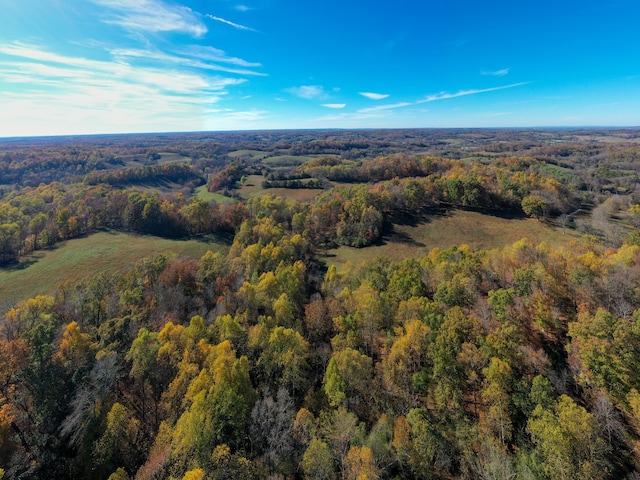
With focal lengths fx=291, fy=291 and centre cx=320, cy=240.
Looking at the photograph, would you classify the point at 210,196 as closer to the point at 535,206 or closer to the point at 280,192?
the point at 280,192

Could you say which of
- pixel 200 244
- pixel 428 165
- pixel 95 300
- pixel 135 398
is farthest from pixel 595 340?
pixel 428 165

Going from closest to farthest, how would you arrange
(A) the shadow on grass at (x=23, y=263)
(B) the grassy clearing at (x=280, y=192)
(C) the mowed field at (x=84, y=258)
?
(C) the mowed field at (x=84, y=258), (A) the shadow on grass at (x=23, y=263), (B) the grassy clearing at (x=280, y=192)

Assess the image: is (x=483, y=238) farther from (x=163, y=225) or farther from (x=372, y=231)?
(x=163, y=225)

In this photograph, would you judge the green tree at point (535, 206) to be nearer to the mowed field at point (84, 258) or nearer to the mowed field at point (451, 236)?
the mowed field at point (451, 236)

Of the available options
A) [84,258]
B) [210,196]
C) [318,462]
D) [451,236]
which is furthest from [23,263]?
[451,236]

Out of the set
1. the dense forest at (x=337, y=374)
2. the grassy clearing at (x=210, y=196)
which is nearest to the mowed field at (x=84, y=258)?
the dense forest at (x=337, y=374)

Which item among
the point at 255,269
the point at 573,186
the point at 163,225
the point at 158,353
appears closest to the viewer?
the point at 158,353

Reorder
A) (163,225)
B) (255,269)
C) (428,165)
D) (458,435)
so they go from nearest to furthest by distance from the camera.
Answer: (458,435), (255,269), (163,225), (428,165)
